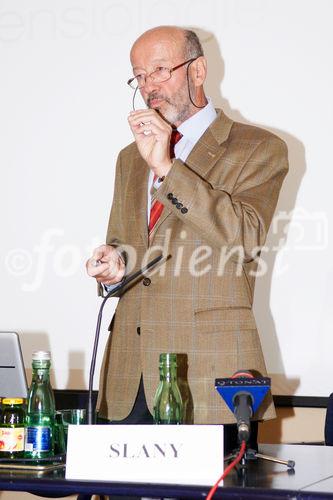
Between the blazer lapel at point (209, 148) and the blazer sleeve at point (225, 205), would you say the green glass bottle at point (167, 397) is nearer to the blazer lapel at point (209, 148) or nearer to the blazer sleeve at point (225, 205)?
the blazer sleeve at point (225, 205)

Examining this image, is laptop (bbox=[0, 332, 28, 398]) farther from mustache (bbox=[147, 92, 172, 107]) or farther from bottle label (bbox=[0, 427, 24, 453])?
mustache (bbox=[147, 92, 172, 107])

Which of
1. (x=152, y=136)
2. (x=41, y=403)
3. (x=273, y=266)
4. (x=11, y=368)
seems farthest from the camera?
(x=273, y=266)

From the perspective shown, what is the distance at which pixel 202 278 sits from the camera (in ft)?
7.22

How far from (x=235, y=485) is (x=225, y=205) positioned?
30.3 inches

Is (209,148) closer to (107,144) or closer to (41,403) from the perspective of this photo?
(41,403)

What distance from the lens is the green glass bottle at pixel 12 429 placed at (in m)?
1.74

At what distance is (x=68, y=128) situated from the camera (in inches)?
138

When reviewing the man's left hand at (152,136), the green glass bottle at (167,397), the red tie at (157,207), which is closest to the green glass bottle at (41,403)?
the green glass bottle at (167,397)

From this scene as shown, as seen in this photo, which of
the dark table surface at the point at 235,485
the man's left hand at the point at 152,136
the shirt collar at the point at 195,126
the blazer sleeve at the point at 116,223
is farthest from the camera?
the blazer sleeve at the point at 116,223

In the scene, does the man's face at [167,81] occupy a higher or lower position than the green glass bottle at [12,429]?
higher

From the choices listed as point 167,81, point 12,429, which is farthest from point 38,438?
point 167,81

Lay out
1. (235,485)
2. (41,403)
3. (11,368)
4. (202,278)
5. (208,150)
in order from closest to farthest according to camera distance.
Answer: (235,485), (41,403), (11,368), (202,278), (208,150)

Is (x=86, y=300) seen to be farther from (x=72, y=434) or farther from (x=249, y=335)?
(x=72, y=434)

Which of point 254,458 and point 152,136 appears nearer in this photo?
point 254,458
